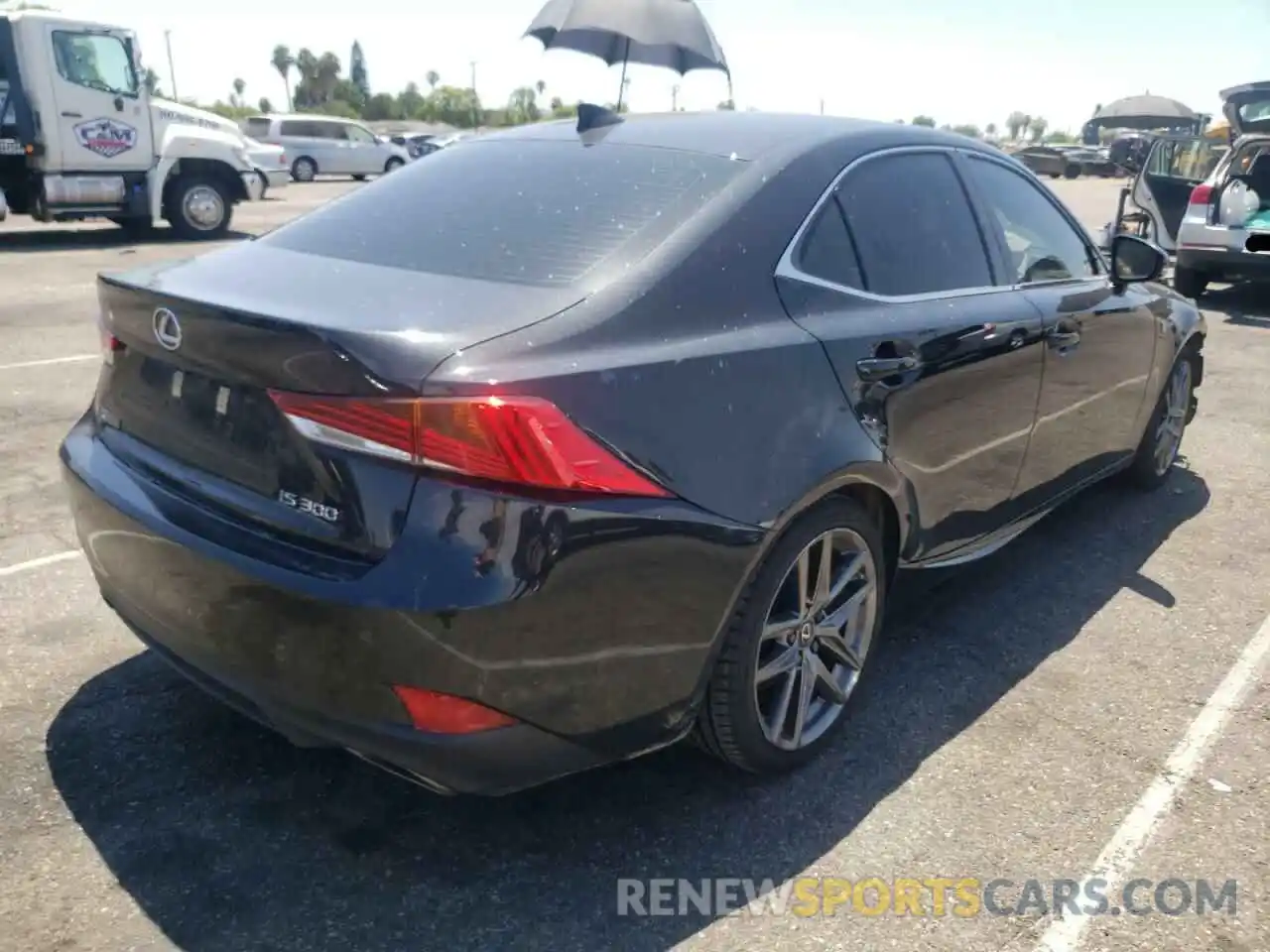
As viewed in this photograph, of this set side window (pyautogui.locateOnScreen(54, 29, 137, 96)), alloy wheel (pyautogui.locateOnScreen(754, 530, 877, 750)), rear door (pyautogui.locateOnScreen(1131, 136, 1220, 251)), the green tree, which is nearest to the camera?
alloy wheel (pyautogui.locateOnScreen(754, 530, 877, 750))

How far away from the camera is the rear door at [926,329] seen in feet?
9.33

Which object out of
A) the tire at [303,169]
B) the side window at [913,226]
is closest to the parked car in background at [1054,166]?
the tire at [303,169]

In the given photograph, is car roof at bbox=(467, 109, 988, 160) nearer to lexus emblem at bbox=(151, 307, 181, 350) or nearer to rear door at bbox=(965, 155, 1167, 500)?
rear door at bbox=(965, 155, 1167, 500)

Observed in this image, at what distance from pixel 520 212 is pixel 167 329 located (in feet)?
2.96

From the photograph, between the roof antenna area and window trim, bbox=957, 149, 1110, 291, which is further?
window trim, bbox=957, 149, 1110, 291

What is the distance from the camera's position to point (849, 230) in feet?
9.82

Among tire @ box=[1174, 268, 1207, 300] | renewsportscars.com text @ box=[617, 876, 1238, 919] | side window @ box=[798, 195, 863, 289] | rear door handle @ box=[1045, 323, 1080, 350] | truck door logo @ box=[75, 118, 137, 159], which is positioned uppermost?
side window @ box=[798, 195, 863, 289]

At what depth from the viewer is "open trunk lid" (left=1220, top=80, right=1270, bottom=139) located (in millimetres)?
13383

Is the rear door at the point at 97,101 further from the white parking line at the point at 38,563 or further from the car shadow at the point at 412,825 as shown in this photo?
the car shadow at the point at 412,825

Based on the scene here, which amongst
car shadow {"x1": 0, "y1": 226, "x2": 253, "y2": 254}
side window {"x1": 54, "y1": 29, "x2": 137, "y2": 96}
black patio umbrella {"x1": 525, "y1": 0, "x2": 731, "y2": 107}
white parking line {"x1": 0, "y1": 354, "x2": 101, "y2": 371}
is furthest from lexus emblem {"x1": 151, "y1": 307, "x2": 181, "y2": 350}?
side window {"x1": 54, "y1": 29, "x2": 137, "y2": 96}

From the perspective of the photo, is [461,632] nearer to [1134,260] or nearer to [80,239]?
[1134,260]

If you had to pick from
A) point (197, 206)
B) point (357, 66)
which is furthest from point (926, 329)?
point (357, 66)

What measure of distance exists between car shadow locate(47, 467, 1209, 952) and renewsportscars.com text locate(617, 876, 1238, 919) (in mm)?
41

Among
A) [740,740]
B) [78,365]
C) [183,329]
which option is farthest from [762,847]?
[78,365]
